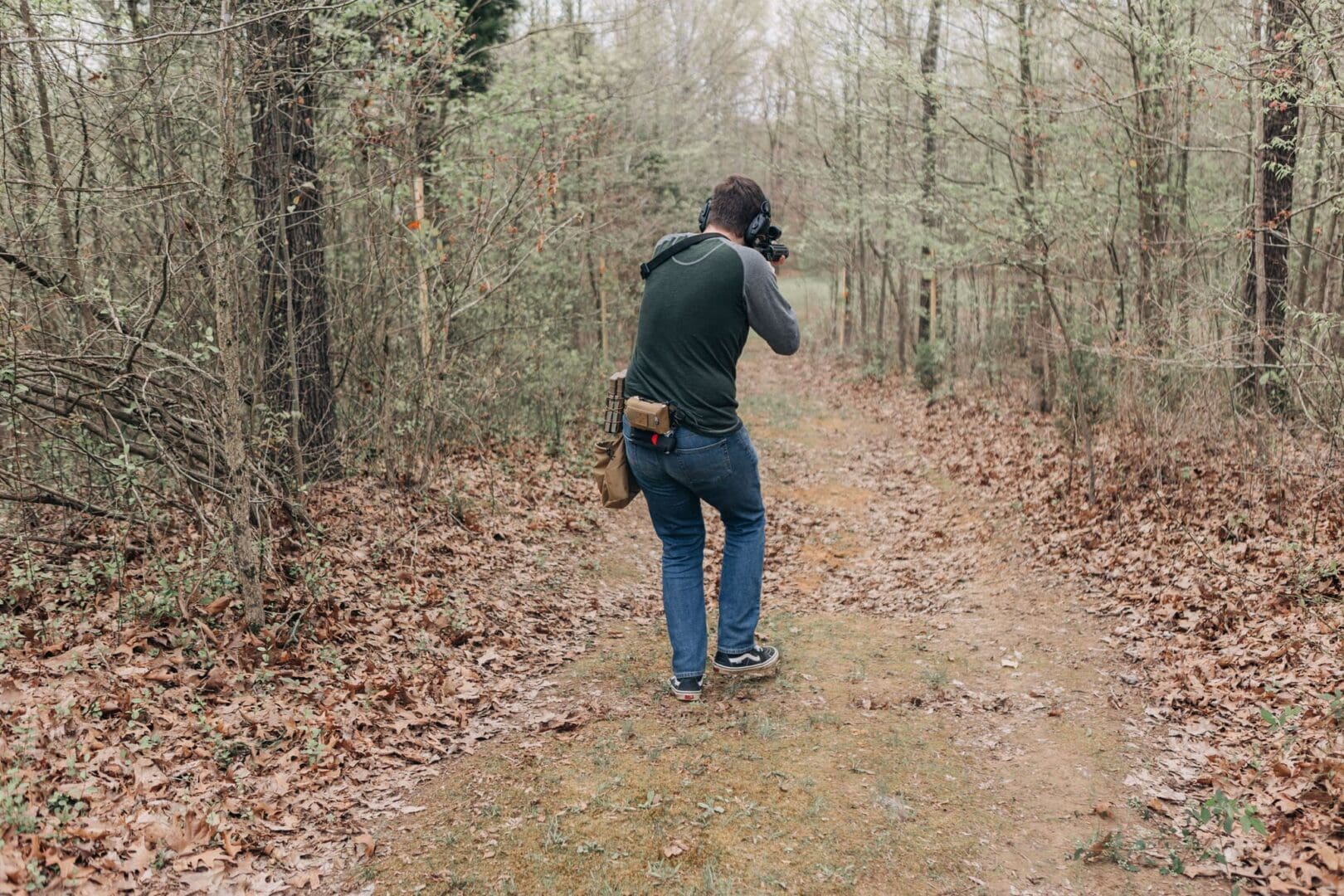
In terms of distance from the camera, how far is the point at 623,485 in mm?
4840

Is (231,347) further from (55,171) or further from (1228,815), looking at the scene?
(1228,815)

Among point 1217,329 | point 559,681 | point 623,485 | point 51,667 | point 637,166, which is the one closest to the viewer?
point 51,667

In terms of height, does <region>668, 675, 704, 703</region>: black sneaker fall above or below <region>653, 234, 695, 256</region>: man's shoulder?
below

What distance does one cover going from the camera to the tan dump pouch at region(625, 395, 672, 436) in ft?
14.6

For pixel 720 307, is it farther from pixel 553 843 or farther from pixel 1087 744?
pixel 1087 744

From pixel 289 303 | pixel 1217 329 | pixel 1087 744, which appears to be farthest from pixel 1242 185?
pixel 289 303

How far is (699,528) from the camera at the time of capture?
4.91 metres

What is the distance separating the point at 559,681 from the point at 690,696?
87 centimetres

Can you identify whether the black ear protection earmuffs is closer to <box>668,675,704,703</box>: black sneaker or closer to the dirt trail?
<box>668,675,704,703</box>: black sneaker

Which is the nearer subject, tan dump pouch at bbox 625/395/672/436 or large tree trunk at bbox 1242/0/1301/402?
tan dump pouch at bbox 625/395/672/436

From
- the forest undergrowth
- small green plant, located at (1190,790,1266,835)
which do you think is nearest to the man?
the forest undergrowth

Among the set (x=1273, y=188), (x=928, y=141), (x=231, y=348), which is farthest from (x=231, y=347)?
(x=928, y=141)

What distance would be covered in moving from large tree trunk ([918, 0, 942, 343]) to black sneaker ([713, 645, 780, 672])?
7.99 metres

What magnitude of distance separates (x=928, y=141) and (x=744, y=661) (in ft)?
42.9
